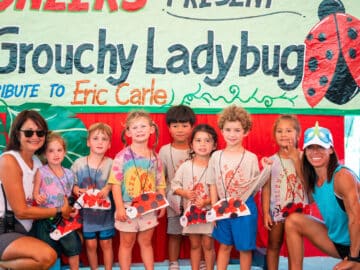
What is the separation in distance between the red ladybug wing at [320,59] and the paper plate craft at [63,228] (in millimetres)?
2753

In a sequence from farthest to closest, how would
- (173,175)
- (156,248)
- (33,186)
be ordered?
(156,248) → (173,175) → (33,186)

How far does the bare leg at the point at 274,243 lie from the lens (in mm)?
4902

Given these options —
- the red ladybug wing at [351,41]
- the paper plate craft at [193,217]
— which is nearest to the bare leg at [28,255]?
the paper plate craft at [193,217]

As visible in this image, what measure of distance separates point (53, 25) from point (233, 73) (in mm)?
1945

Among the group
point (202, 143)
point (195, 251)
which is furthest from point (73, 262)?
point (202, 143)

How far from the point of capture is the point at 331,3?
577 cm

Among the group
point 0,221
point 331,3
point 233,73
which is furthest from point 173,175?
point 331,3

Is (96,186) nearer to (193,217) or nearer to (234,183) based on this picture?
(193,217)

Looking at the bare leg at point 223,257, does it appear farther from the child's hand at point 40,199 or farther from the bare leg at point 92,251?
the child's hand at point 40,199

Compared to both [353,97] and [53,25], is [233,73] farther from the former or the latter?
[53,25]

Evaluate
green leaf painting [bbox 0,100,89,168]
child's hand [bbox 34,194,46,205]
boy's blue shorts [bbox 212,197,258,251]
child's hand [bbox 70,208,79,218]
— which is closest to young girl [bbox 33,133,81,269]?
child's hand [bbox 34,194,46,205]

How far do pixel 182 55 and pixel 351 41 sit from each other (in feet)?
5.98

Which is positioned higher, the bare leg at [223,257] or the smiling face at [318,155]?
the smiling face at [318,155]

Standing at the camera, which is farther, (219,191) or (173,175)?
(173,175)
